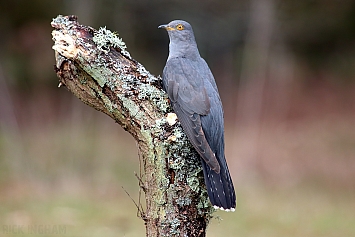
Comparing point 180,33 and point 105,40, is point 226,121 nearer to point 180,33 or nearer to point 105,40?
point 180,33

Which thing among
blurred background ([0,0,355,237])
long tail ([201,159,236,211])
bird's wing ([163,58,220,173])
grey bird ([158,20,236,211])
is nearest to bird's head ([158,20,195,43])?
grey bird ([158,20,236,211])

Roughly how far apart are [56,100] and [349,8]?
8965 millimetres

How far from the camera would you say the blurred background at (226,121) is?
752cm

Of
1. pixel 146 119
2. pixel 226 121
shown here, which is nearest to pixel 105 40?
pixel 146 119

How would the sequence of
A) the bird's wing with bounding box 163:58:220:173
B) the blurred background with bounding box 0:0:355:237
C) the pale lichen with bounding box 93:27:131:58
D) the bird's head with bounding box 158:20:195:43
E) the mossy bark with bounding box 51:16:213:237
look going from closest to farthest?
the mossy bark with bounding box 51:16:213:237 → the pale lichen with bounding box 93:27:131:58 → the bird's wing with bounding box 163:58:220:173 → the bird's head with bounding box 158:20:195:43 → the blurred background with bounding box 0:0:355:237

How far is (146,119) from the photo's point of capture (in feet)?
10.8

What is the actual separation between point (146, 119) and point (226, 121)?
11024mm

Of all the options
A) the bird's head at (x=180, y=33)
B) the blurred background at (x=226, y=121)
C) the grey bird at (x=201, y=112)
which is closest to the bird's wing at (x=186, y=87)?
the grey bird at (x=201, y=112)

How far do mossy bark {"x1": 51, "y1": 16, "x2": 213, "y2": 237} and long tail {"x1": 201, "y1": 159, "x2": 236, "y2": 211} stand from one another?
87 millimetres

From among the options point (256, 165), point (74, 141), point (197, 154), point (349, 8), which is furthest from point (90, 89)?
point (349, 8)

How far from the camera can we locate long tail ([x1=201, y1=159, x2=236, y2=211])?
10.8 feet

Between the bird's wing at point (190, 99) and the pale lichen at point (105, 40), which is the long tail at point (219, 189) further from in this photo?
the pale lichen at point (105, 40)

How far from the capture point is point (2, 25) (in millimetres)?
12227

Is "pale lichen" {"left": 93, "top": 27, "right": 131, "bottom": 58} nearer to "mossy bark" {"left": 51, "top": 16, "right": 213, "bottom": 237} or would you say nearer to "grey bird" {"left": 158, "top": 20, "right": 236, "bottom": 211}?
"mossy bark" {"left": 51, "top": 16, "right": 213, "bottom": 237}
